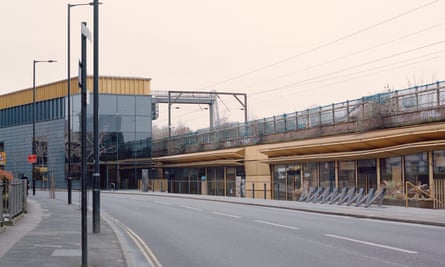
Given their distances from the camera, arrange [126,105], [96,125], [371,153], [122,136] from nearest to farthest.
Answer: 1. [96,125]
2. [371,153]
3. [126,105]
4. [122,136]

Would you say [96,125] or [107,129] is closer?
[96,125]

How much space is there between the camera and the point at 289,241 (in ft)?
51.3

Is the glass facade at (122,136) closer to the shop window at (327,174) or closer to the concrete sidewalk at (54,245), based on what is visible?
the shop window at (327,174)

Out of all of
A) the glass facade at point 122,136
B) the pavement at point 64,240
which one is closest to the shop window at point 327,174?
the pavement at point 64,240

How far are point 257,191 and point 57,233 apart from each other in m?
27.5

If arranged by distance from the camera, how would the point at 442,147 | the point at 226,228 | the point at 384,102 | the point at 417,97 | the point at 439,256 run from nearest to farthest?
the point at 439,256, the point at 226,228, the point at 442,147, the point at 417,97, the point at 384,102

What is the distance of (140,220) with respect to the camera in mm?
24453

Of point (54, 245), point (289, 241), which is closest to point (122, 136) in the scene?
point (289, 241)

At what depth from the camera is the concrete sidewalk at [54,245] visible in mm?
11875

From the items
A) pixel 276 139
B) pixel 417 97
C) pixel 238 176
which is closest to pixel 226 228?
pixel 417 97

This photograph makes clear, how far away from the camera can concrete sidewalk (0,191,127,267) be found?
11.9 m

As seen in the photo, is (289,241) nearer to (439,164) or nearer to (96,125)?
(96,125)

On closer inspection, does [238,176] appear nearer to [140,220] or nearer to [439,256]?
[140,220]

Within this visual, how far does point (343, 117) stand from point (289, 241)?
817 inches
